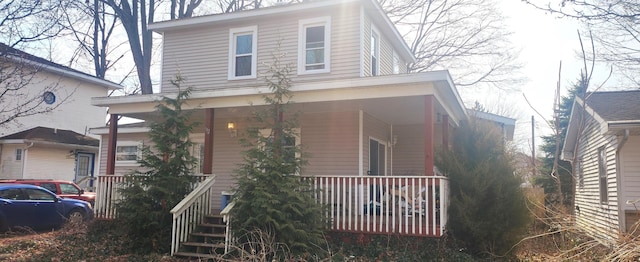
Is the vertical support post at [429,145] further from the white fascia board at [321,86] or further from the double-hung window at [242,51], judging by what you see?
the double-hung window at [242,51]

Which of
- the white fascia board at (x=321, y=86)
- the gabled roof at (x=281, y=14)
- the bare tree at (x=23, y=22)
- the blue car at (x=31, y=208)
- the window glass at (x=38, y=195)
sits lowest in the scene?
the blue car at (x=31, y=208)

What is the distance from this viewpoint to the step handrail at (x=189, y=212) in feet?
28.2

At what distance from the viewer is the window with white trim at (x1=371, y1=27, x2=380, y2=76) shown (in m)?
12.3

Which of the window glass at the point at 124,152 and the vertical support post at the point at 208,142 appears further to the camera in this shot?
the window glass at the point at 124,152

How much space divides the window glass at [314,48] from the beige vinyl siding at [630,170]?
23.3ft

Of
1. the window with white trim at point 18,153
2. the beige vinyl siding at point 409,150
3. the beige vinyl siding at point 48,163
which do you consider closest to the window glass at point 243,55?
the beige vinyl siding at point 409,150

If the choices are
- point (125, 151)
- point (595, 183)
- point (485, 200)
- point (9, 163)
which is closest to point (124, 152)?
point (125, 151)

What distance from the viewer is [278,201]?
25.7ft

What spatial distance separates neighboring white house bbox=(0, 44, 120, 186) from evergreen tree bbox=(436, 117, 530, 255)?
602 inches

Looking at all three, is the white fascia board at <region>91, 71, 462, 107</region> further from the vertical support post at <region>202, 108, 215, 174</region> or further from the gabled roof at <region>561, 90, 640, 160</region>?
the gabled roof at <region>561, 90, 640, 160</region>

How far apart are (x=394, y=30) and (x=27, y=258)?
10130mm

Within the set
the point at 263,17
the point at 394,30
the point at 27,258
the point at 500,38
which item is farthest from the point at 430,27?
the point at 27,258

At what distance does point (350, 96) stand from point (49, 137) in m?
16.3

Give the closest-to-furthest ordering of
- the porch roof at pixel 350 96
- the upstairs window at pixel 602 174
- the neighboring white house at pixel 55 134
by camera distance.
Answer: the porch roof at pixel 350 96, the upstairs window at pixel 602 174, the neighboring white house at pixel 55 134
